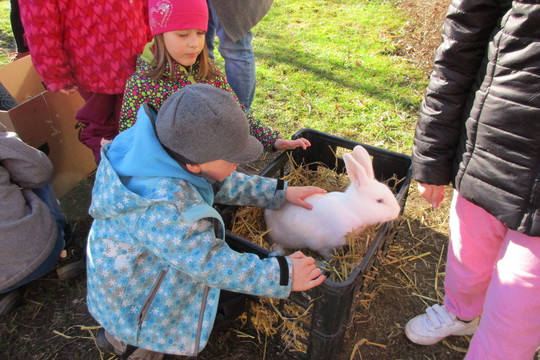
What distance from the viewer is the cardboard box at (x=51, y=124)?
8.49 ft

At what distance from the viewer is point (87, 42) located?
231 centimetres

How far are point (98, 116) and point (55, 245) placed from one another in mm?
839

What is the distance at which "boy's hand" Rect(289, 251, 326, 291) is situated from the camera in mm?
1458

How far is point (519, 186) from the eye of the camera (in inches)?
48.4

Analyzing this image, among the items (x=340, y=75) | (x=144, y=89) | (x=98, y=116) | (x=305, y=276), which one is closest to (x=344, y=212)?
(x=305, y=276)

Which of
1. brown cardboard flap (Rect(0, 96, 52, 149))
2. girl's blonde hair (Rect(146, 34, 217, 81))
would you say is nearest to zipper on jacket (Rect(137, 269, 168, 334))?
girl's blonde hair (Rect(146, 34, 217, 81))

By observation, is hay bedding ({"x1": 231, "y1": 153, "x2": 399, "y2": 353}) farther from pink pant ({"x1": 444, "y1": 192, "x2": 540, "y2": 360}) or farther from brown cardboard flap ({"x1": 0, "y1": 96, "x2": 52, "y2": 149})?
brown cardboard flap ({"x1": 0, "y1": 96, "x2": 52, "y2": 149})

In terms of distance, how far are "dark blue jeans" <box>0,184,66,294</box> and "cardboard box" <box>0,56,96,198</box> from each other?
1.80 feet

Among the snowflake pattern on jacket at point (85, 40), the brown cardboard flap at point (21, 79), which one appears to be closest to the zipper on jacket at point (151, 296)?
the snowflake pattern on jacket at point (85, 40)

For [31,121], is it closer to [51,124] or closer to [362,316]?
[51,124]

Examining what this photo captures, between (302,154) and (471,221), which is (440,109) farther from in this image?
(302,154)

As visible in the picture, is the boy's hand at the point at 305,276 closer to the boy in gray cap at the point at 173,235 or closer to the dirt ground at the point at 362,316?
the boy in gray cap at the point at 173,235

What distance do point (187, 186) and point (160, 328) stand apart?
1.86 ft

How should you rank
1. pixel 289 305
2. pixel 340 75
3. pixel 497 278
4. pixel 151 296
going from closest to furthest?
pixel 497 278, pixel 151 296, pixel 289 305, pixel 340 75
